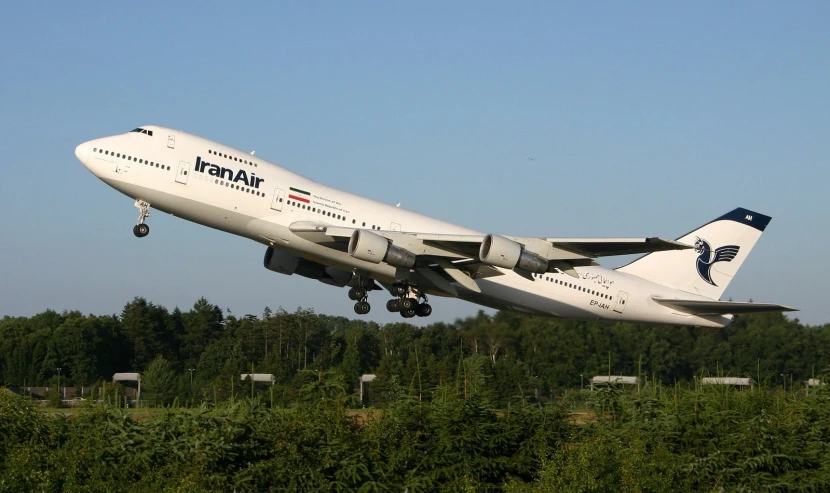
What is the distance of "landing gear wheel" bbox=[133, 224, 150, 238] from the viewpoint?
118 ft

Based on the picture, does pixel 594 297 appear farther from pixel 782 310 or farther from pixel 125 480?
pixel 125 480

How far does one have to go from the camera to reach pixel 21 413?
22.0 meters

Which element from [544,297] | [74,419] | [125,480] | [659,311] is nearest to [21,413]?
[74,419]

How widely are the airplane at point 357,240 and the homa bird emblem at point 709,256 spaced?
104 inches

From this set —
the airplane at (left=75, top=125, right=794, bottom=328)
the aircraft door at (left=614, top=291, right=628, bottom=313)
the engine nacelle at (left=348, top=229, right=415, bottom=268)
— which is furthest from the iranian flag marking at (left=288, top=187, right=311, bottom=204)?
the aircraft door at (left=614, top=291, right=628, bottom=313)

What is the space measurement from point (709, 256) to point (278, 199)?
736 inches

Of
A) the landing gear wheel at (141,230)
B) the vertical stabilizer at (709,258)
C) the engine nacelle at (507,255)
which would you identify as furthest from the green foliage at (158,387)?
the vertical stabilizer at (709,258)

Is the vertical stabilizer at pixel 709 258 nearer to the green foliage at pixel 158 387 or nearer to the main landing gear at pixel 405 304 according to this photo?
the main landing gear at pixel 405 304

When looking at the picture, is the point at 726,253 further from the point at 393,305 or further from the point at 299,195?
the point at 299,195

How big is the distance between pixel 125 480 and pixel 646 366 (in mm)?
31645

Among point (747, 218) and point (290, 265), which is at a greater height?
point (747, 218)

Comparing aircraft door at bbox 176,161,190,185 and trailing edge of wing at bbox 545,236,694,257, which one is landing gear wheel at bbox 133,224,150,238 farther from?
trailing edge of wing at bbox 545,236,694,257


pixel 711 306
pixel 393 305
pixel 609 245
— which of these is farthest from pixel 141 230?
pixel 711 306

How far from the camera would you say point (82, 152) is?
34.7m
